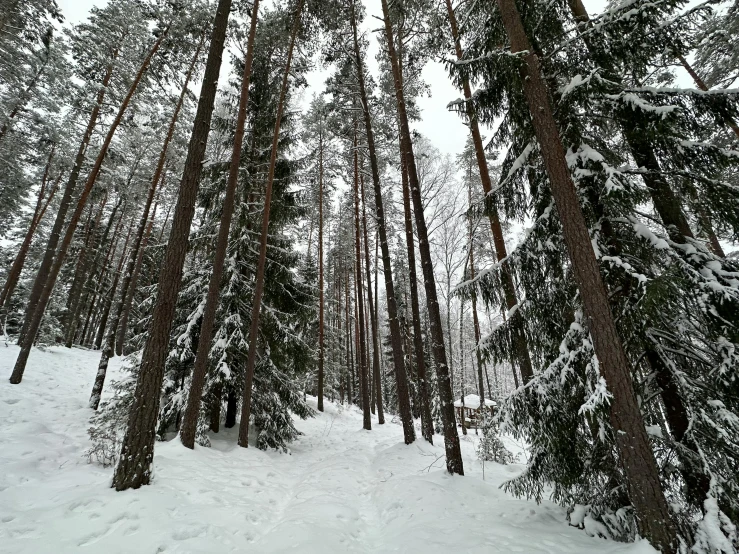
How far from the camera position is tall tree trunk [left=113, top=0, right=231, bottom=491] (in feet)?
14.7

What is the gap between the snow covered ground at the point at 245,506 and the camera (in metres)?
3.52

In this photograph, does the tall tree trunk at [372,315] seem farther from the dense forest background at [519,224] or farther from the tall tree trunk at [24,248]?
the tall tree trunk at [24,248]

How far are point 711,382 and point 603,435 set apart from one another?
1.27m

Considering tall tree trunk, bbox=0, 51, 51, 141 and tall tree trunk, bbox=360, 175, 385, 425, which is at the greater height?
tall tree trunk, bbox=0, 51, 51, 141

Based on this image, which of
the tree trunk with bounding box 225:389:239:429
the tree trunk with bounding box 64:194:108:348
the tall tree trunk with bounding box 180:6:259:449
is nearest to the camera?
the tall tree trunk with bounding box 180:6:259:449

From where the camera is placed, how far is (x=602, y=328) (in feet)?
11.7

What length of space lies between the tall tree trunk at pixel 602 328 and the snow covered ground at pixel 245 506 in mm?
376

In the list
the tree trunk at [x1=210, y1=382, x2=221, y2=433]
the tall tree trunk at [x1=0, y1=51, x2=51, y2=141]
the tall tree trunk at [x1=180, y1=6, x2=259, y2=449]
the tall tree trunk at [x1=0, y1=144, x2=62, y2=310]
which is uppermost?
the tall tree trunk at [x1=0, y1=51, x2=51, y2=141]

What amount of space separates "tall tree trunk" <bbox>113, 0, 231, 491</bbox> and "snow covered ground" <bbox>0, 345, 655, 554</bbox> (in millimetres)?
368

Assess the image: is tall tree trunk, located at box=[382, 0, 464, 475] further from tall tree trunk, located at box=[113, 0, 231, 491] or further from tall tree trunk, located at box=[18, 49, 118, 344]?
tall tree trunk, located at box=[18, 49, 118, 344]

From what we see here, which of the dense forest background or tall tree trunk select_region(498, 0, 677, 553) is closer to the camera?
tall tree trunk select_region(498, 0, 677, 553)

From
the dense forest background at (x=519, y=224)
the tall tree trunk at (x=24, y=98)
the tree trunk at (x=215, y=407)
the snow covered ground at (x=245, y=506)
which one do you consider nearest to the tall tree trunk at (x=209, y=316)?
the dense forest background at (x=519, y=224)

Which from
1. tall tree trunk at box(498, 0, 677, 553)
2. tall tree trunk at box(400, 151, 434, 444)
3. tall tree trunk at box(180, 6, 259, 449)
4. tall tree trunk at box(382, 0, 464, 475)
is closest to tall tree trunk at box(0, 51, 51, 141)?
tall tree trunk at box(180, 6, 259, 449)

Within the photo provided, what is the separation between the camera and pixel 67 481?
4574 mm
